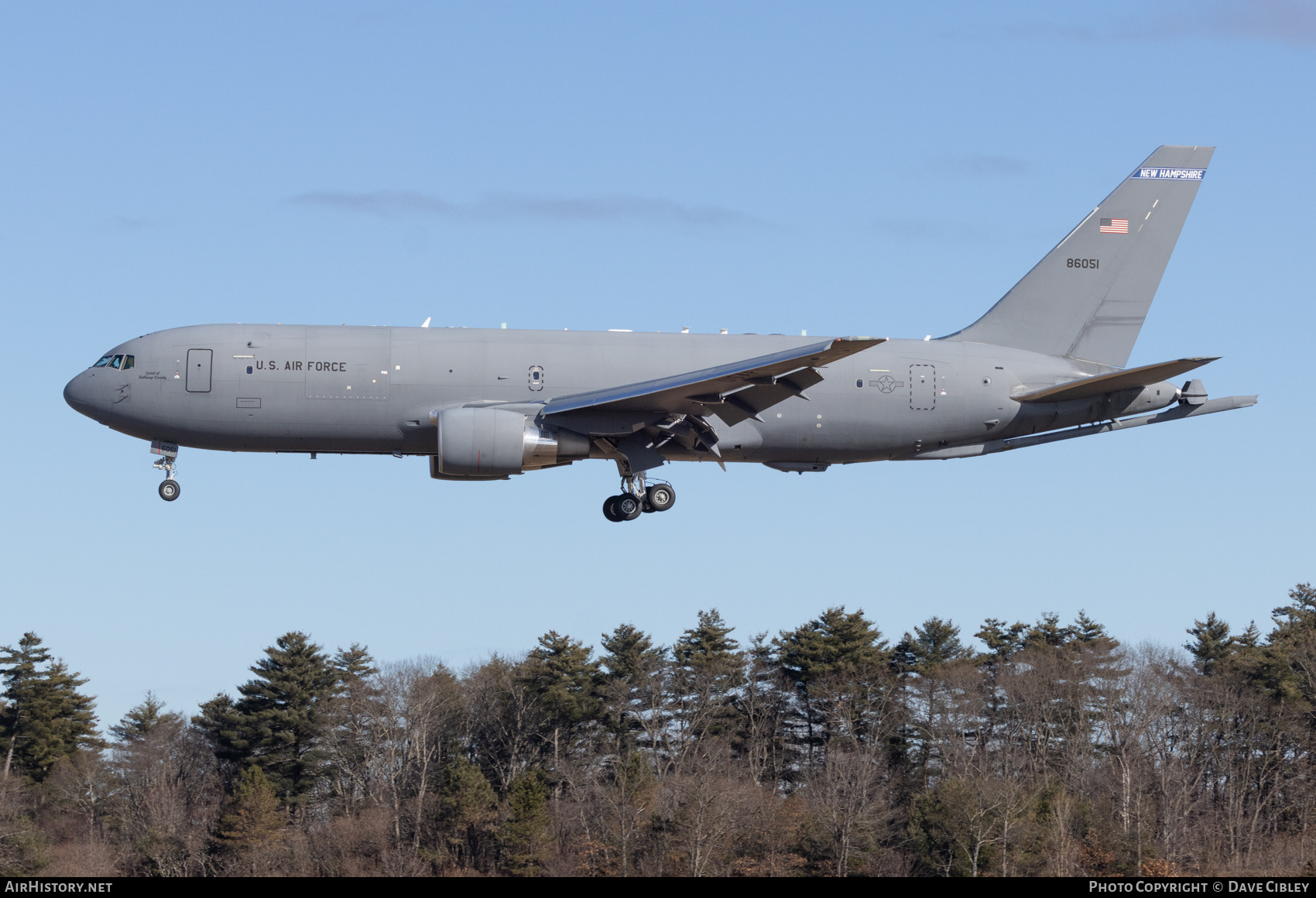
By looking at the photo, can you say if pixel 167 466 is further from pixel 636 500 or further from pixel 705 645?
pixel 705 645

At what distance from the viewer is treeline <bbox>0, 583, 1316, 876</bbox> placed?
68.5m

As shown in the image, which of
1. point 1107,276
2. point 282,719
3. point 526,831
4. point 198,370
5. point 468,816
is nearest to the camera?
point 198,370

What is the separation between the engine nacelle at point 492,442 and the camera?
4153 centimetres

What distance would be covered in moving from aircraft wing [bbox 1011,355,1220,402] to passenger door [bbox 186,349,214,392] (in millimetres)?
23544

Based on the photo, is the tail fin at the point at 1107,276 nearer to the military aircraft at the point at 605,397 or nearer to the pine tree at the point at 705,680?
the military aircraft at the point at 605,397

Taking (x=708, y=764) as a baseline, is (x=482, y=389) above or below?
above

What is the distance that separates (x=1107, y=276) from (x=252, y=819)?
159 ft

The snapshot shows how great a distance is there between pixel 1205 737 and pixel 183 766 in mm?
55517

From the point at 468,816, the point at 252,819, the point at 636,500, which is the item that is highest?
the point at 636,500

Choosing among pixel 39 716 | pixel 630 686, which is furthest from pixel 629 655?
pixel 39 716

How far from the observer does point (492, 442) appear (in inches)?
1641

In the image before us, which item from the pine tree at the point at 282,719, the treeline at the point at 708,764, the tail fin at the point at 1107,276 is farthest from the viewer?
the pine tree at the point at 282,719

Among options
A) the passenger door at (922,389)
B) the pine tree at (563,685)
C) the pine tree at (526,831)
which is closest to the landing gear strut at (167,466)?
the passenger door at (922,389)

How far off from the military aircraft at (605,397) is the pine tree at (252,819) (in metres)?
34.6
